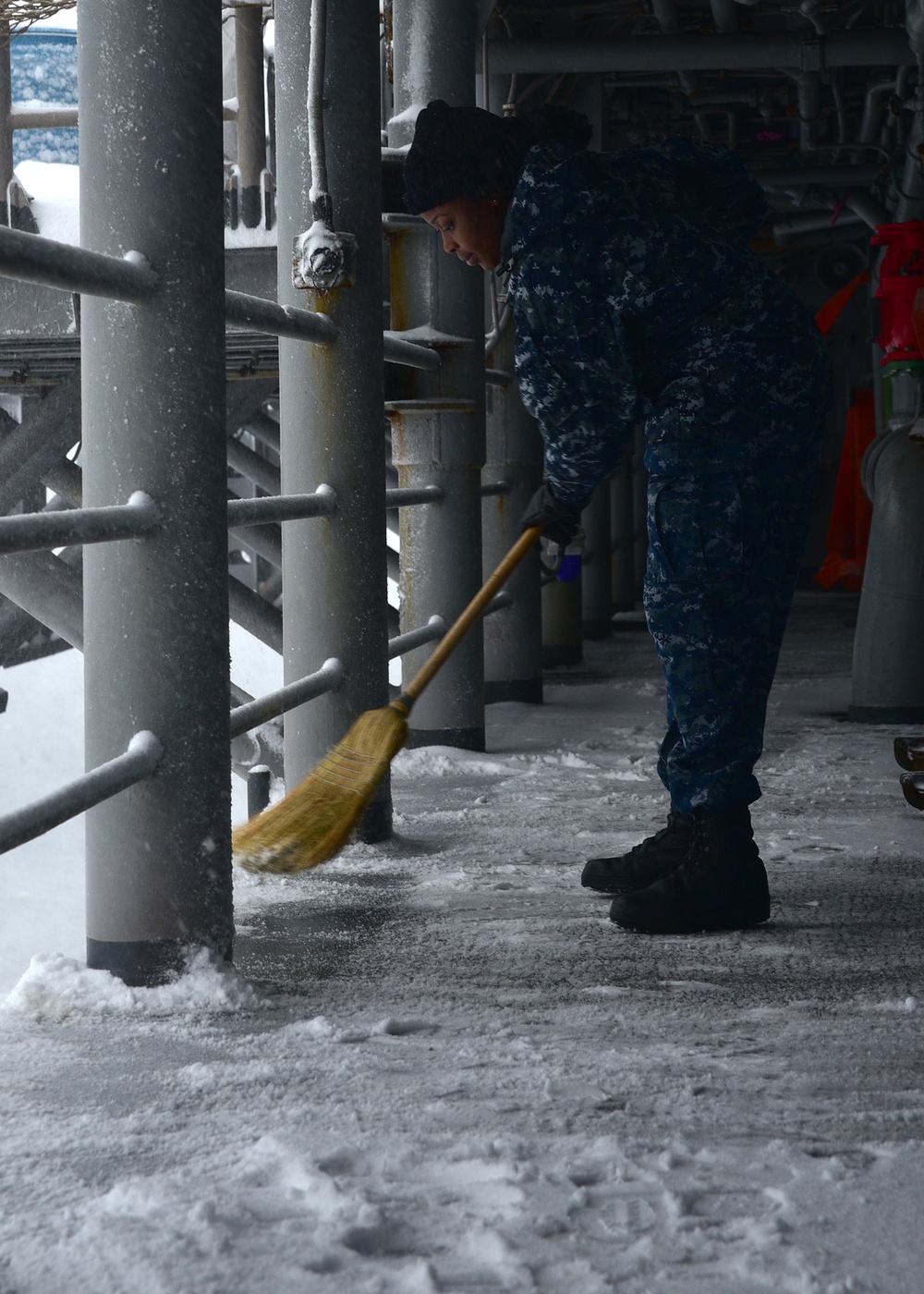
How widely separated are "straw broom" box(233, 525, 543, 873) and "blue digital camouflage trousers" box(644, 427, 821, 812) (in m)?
0.38

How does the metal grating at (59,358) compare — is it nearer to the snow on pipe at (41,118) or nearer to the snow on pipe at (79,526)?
the snow on pipe at (41,118)

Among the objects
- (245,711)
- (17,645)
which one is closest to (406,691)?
(245,711)

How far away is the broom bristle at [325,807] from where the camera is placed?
2.15m

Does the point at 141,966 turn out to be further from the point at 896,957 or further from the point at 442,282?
the point at 442,282

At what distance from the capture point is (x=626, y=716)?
4.23 metres

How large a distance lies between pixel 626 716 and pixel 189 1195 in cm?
312

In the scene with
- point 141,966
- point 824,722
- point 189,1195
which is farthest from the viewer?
point 824,722

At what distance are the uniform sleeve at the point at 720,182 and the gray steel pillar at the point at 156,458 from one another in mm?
786

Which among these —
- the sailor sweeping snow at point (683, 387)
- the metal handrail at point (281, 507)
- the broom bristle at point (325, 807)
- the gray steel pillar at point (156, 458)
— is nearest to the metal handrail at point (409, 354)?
the metal handrail at point (281, 507)

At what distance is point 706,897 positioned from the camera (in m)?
2.04

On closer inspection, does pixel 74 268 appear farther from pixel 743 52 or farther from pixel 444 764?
pixel 743 52

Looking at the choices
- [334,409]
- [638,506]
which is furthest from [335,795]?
[638,506]

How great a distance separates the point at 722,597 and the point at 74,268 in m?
1.02

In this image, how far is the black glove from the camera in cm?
236
